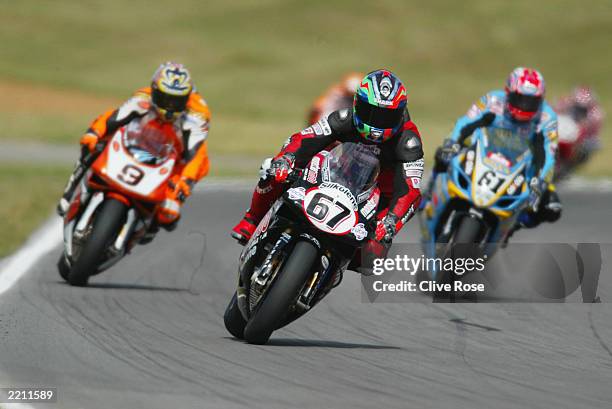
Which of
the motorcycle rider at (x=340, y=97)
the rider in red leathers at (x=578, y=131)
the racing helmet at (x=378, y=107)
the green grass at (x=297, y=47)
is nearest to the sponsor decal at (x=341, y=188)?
the racing helmet at (x=378, y=107)

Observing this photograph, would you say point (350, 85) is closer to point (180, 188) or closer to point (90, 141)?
point (180, 188)

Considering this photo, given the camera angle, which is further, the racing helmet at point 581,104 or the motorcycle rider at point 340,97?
the racing helmet at point 581,104

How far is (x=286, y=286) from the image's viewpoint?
812 centimetres

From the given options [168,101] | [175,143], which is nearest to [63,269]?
[175,143]

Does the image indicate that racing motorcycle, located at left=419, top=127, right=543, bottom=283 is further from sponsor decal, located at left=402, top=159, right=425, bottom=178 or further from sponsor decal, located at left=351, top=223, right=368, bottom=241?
sponsor decal, located at left=351, top=223, right=368, bottom=241

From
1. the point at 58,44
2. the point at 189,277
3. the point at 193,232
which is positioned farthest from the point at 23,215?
the point at 58,44

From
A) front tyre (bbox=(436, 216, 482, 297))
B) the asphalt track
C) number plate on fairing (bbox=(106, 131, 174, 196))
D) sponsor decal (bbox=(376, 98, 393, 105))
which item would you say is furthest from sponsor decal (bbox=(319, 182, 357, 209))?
number plate on fairing (bbox=(106, 131, 174, 196))

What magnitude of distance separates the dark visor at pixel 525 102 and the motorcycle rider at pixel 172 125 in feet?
9.21

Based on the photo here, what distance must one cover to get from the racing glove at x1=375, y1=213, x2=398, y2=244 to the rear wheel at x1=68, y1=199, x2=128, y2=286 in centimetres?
376

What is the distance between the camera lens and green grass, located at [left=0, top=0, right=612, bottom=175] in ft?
187

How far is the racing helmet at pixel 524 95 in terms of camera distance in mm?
12562

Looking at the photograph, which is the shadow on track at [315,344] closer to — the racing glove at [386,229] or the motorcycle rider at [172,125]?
the racing glove at [386,229]

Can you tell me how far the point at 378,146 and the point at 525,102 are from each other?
396cm

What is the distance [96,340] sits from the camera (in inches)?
331
